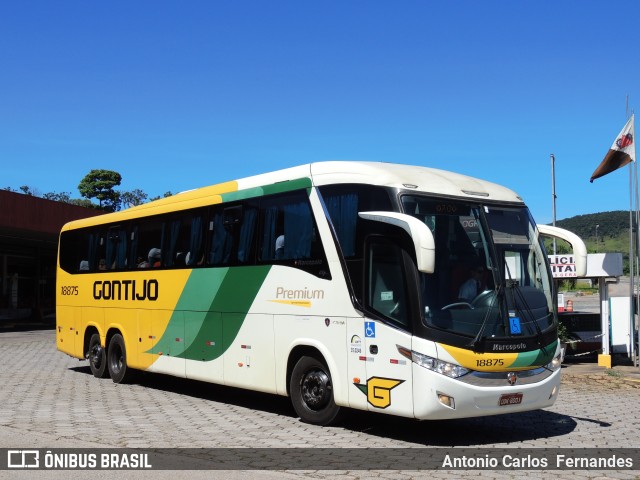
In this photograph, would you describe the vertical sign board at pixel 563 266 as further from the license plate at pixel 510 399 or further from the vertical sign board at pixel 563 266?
the license plate at pixel 510 399

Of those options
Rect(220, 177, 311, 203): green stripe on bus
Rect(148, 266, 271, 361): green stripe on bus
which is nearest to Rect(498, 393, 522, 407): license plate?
Rect(220, 177, 311, 203): green stripe on bus

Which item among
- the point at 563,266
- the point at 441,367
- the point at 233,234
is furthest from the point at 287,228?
the point at 563,266

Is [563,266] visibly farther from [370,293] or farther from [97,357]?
[97,357]

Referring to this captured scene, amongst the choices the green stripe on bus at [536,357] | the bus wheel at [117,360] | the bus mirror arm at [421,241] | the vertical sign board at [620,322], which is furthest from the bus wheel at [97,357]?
the vertical sign board at [620,322]

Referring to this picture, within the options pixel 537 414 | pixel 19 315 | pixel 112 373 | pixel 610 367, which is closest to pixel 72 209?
pixel 19 315

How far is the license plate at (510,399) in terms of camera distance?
8859 millimetres

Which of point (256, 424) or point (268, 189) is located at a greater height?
point (268, 189)

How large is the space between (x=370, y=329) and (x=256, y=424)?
232cm

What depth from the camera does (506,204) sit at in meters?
9.87

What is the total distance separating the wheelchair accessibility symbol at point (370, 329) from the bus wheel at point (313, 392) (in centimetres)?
100

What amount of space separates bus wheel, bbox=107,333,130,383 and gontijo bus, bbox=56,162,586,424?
239cm

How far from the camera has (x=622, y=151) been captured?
1811 cm

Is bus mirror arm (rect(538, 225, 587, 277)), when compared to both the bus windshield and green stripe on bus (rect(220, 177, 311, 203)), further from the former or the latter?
green stripe on bus (rect(220, 177, 311, 203))

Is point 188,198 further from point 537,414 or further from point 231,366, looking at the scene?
point 537,414
